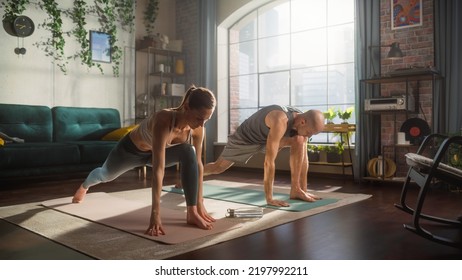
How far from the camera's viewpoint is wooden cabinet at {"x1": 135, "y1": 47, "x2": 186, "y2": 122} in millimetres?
6301

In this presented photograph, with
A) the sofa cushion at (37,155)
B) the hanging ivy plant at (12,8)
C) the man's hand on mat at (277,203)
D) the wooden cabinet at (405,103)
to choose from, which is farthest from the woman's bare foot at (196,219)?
the hanging ivy plant at (12,8)

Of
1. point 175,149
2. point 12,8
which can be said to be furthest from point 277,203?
point 12,8

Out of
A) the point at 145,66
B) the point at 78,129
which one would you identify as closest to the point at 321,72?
the point at 145,66

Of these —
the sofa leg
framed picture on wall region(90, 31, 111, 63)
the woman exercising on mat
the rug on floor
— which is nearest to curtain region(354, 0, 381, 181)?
the rug on floor

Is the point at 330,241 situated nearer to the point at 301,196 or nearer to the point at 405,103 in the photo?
the point at 301,196

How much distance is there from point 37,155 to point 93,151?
631mm

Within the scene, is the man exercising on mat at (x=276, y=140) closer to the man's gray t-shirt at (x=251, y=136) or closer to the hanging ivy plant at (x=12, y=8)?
the man's gray t-shirt at (x=251, y=136)

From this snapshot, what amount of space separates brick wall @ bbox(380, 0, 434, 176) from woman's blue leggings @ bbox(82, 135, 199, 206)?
277cm

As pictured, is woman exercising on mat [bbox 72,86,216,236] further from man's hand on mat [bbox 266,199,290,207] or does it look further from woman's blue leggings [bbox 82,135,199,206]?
man's hand on mat [bbox 266,199,290,207]

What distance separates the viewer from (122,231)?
2312 mm

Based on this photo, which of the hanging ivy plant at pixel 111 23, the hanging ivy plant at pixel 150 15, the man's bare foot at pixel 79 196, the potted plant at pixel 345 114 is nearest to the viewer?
the man's bare foot at pixel 79 196

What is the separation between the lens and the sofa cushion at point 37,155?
3967mm

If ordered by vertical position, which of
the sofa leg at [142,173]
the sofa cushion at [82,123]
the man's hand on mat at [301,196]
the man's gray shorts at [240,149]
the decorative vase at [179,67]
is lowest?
the sofa leg at [142,173]

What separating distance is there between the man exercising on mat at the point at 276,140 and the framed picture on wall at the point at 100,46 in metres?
3.07
